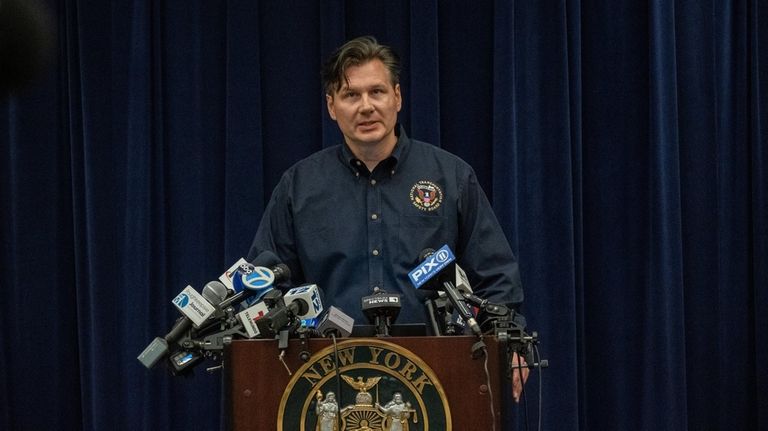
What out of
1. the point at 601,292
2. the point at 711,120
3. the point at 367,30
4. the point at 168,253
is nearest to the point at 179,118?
the point at 168,253

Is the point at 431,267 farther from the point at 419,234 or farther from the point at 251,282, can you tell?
the point at 419,234

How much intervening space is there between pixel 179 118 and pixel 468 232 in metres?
1.45

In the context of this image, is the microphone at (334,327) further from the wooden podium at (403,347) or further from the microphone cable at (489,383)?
the microphone cable at (489,383)

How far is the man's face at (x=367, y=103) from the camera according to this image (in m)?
2.75

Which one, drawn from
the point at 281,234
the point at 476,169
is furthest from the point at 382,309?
the point at 476,169

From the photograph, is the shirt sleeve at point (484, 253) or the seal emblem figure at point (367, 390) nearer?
the seal emblem figure at point (367, 390)

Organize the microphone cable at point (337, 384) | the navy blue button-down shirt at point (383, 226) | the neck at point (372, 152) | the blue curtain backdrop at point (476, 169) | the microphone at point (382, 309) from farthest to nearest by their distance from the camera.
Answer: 1. the blue curtain backdrop at point (476, 169)
2. the neck at point (372, 152)
3. the navy blue button-down shirt at point (383, 226)
4. the microphone at point (382, 309)
5. the microphone cable at point (337, 384)

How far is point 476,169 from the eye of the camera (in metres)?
3.75

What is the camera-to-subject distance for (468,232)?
2.80m

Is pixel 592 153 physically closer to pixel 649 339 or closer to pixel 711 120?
pixel 711 120

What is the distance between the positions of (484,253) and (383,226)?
0.30 metres

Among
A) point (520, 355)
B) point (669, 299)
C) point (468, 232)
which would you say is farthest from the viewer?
point (669, 299)

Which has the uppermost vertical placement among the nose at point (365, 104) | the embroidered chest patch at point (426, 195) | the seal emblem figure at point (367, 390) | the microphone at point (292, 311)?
the nose at point (365, 104)

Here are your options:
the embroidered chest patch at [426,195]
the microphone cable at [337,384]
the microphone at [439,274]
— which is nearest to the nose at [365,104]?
the embroidered chest patch at [426,195]
